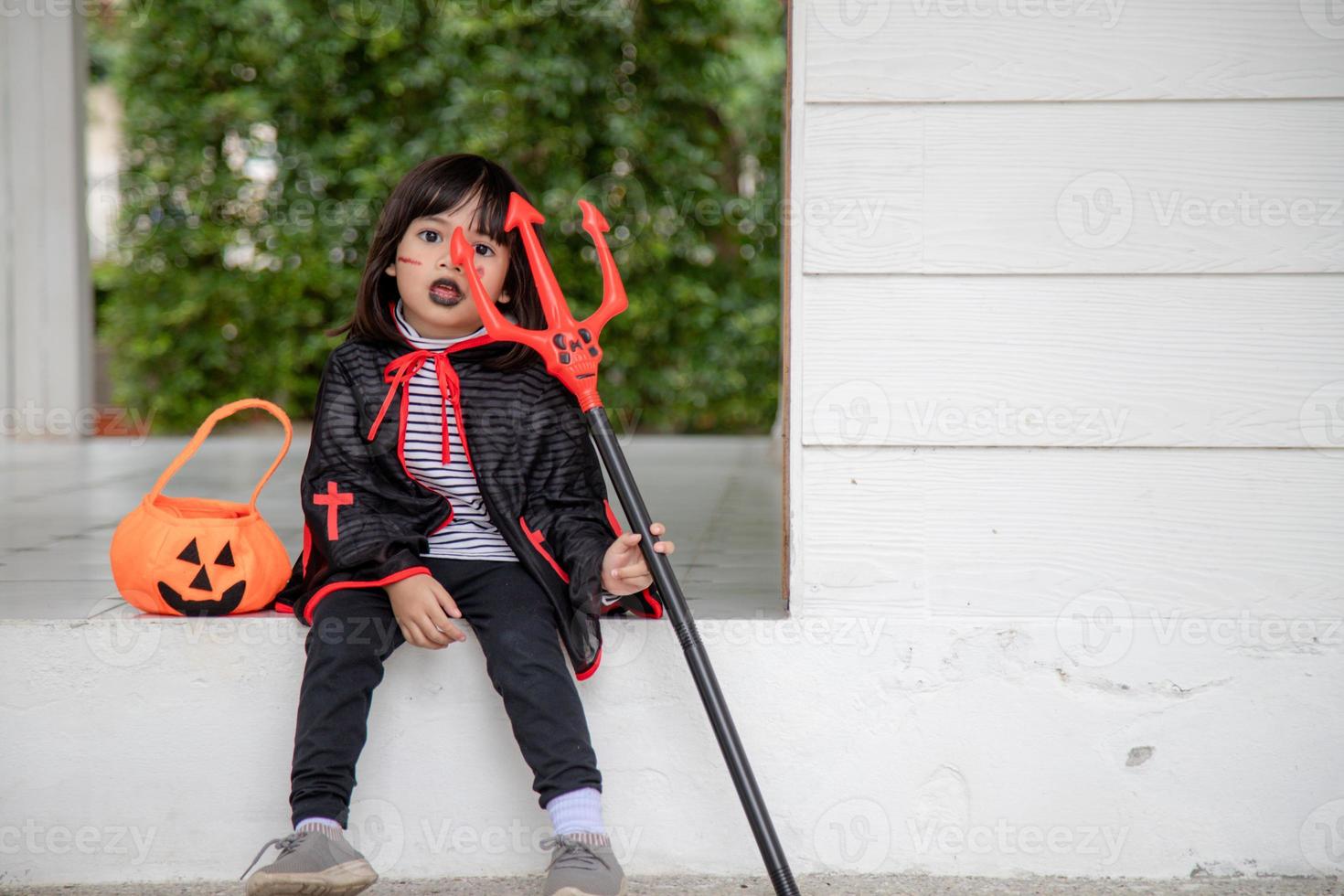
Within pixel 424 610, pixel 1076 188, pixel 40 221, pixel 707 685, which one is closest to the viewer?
pixel 707 685

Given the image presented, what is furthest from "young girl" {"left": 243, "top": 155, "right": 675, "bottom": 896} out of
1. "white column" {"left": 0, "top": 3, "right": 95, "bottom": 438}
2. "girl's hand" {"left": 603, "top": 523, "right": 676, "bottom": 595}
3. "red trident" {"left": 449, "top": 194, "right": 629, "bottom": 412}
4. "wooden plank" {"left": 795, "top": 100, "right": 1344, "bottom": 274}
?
"white column" {"left": 0, "top": 3, "right": 95, "bottom": 438}

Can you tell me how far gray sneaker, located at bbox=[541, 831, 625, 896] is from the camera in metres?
1.70

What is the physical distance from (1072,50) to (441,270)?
3.01ft

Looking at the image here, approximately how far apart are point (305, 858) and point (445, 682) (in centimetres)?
32

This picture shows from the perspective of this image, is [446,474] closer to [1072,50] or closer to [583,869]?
[583,869]

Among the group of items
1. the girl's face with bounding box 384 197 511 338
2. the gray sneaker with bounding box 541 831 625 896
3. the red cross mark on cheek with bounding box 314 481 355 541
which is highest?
→ the girl's face with bounding box 384 197 511 338

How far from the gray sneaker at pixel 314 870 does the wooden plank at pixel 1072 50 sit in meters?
1.16

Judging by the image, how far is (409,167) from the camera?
6430 millimetres

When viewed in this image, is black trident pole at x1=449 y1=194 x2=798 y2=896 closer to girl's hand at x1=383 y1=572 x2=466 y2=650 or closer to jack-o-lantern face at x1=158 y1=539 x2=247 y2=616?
girl's hand at x1=383 y1=572 x2=466 y2=650

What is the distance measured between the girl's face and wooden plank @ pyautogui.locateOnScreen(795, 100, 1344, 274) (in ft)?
1.50

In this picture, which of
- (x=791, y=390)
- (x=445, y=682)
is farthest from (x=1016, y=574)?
(x=445, y=682)

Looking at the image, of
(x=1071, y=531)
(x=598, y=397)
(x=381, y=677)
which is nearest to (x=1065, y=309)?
(x=1071, y=531)

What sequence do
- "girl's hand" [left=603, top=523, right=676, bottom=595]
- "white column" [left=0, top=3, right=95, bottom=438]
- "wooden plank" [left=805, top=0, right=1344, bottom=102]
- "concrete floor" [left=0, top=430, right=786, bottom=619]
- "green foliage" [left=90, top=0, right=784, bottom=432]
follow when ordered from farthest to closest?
"green foliage" [left=90, top=0, right=784, bottom=432] → "white column" [left=0, top=3, right=95, bottom=438] → "concrete floor" [left=0, top=430, right=786, bottom=619] → "wooden plank" [left=805, top=0, right=1344, bottom=102] → "girl's hand" [left=603, top=523, right=676, bottom=595]

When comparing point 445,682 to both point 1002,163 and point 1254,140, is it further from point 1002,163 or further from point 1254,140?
point 1254,140
